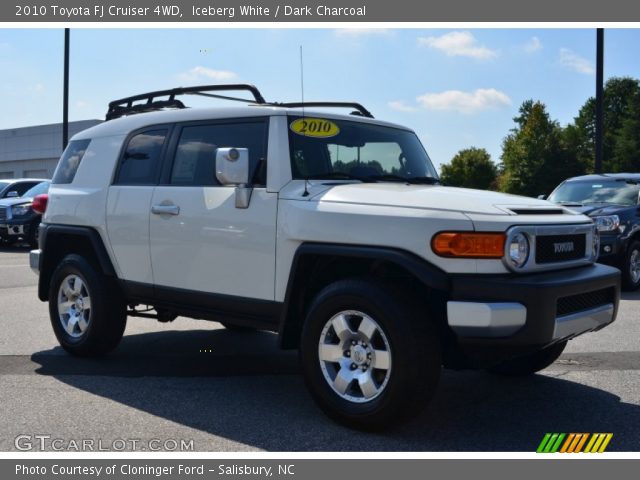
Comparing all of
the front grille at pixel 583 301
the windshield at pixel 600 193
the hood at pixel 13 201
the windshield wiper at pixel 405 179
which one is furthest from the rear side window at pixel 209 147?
the hood at pixel 13 201

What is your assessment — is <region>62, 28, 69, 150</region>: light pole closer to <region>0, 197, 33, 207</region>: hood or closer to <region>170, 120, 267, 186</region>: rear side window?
<region>0, 197, 33, 207</region>: hood

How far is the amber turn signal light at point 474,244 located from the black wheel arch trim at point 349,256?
0.15 m

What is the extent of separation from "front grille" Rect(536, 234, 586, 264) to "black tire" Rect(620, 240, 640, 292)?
6.30 meters

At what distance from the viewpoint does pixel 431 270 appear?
403 cm

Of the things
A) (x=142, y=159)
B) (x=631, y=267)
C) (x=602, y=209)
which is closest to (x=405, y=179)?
(x=142, y=159)

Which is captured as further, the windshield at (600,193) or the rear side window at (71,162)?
the windshield at (600,193)

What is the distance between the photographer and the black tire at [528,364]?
5377 mm

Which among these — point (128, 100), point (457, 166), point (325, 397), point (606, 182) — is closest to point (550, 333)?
point (325, 397)

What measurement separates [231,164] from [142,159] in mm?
1426

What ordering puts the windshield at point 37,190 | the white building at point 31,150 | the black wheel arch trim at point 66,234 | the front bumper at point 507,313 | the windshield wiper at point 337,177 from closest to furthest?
the front bumper at point 507,313, the windshield wiper at point 337,177, the black wheel arch trim at point 66,234, the windshield at point 37,190, the white building at point 31,150

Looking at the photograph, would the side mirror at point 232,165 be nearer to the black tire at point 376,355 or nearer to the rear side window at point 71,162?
the black tire at point 376,355

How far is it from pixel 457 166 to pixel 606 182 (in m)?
89.3

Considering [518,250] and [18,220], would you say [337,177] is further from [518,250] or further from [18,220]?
[18,220]

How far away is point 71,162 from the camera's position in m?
6.53
